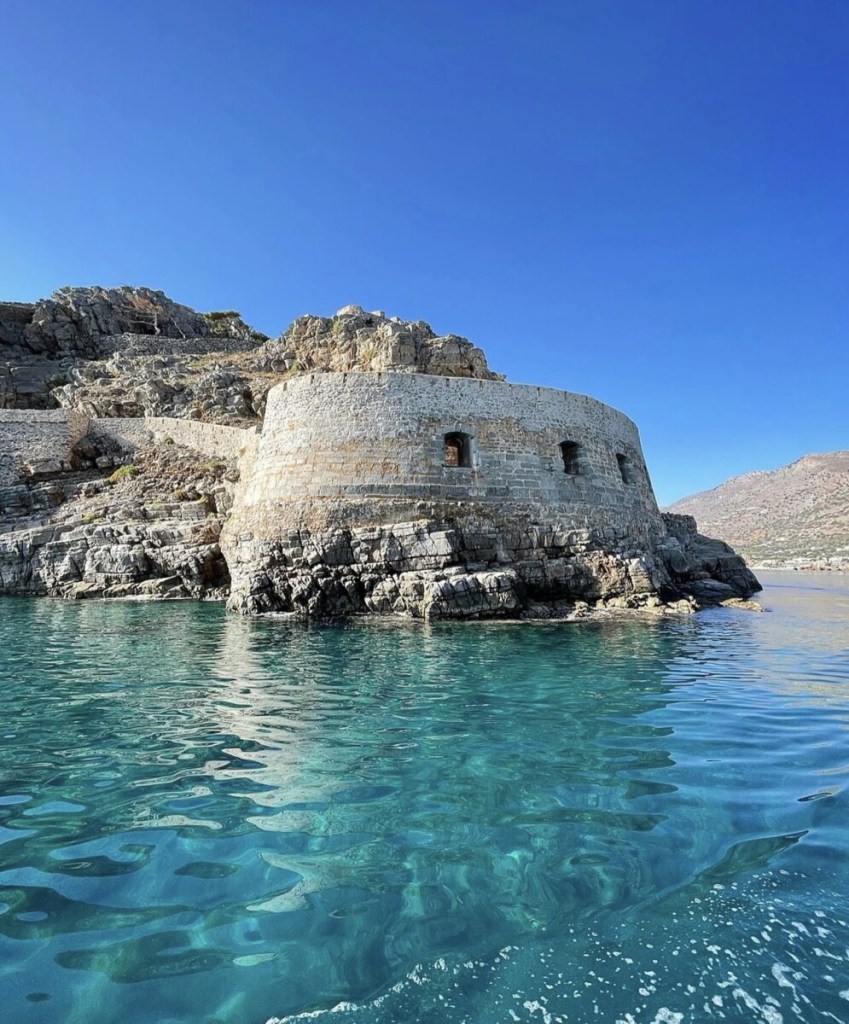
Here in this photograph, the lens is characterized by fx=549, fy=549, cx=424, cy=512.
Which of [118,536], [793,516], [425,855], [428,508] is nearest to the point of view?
[425,855]

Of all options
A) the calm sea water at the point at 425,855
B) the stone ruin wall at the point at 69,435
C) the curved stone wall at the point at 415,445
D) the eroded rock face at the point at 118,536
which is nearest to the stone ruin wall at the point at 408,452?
the curved stone wall at the point at 415,445

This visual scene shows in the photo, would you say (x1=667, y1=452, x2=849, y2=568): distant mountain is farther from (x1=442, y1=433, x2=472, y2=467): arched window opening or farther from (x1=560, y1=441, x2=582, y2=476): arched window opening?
(x1=442, y1=433, x2=472, y2=467): arched window opening

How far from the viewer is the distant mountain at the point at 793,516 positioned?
7581 centimetres

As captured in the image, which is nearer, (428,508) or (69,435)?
(428,508)

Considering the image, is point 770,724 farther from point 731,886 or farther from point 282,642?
point 282,642

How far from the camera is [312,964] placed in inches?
88.0

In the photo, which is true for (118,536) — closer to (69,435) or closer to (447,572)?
(69,435)

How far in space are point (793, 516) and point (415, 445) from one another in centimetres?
11352

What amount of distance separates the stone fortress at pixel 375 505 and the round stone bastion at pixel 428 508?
48 mm

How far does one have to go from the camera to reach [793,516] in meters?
105

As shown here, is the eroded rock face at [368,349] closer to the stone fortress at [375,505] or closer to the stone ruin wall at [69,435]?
the stone fortress at [375,505]

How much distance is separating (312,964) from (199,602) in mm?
16945

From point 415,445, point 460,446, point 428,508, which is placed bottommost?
point 428,508

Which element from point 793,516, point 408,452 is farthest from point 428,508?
point 793,516
